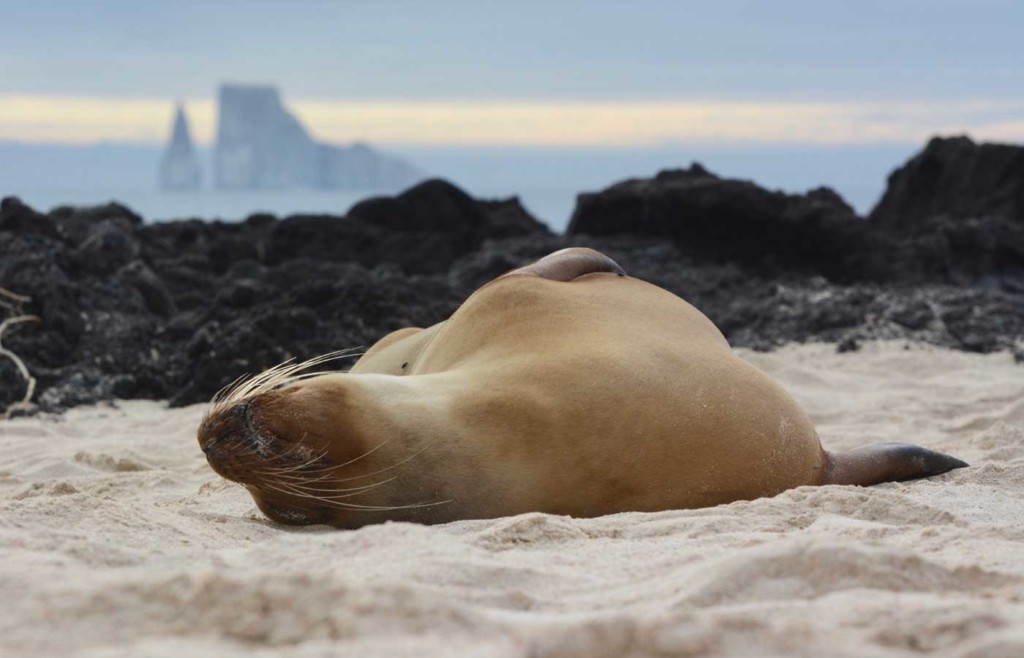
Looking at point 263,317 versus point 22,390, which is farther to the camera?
point 263,317

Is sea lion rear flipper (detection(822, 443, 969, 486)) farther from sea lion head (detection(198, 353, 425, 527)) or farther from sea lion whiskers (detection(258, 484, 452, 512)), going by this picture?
sea lion head (detection(198, 353, 425, 527))

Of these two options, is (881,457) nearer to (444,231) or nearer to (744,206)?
(744,206)

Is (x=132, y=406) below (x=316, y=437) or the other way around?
below

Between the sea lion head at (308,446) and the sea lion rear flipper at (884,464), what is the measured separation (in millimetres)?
1579

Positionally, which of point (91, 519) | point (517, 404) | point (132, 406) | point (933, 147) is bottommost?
point (132, 406)

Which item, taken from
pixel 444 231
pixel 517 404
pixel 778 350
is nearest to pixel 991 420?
pixel 778 350

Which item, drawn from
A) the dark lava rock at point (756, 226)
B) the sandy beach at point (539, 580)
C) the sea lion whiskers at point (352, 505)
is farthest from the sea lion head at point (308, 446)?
the dark lava rock at point (756, 226)

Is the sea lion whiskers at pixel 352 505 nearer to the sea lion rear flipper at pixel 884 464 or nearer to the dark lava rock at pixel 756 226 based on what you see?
the sea lion rear flipper at pixel 884 464

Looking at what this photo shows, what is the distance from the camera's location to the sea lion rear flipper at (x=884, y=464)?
4.37m

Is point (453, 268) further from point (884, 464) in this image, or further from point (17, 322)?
point (884, 464)

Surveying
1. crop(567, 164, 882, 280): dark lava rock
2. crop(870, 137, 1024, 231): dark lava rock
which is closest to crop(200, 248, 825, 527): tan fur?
crop(567, 164, 882, 280): dark lava rock

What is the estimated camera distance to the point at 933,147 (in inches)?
583

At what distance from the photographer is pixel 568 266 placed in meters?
4.78

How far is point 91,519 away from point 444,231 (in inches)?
421
